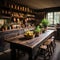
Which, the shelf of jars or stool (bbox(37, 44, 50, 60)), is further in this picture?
the shelf of jars

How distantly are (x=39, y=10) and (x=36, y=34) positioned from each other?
4.86 metres

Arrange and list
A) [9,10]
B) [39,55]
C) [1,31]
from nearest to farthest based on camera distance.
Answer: [39,55], [1,31], [9,10]

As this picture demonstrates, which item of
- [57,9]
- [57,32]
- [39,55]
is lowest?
[39,55]

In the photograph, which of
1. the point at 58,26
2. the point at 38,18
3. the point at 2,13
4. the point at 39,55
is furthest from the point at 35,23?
the point at 39,55

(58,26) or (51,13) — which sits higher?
(51,13)

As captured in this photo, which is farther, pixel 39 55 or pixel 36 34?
pixel 39 55

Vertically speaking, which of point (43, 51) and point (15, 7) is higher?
point (15, 7)

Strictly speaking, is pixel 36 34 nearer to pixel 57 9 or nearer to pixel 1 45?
pixel 1 45

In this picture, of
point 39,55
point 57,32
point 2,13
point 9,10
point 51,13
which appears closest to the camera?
point 39,55

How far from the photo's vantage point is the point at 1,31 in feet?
13.3

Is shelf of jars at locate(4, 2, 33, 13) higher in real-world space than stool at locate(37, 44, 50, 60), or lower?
higher

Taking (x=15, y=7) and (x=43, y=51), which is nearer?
(x=43, y=51)

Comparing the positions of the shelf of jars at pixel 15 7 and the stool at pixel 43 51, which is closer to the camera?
the stool at pixel 43 51

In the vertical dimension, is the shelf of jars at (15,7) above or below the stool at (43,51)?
above
